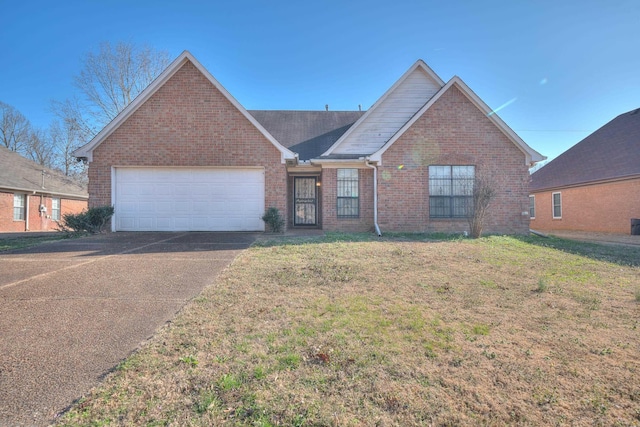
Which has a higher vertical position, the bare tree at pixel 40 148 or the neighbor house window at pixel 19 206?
the bare tree at pixel 40 148

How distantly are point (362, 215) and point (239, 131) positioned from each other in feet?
18.1

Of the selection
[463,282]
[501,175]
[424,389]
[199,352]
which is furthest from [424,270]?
[501,175]

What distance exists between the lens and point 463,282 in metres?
4.93

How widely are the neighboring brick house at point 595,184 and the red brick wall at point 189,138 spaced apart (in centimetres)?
1555

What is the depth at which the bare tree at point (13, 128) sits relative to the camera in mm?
29548

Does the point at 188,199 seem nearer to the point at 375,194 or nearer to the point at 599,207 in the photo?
the point at 375,194

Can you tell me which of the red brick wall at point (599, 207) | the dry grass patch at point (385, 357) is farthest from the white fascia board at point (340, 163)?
the red brick wall at point (599, 207)

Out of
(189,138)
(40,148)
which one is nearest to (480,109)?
(189,138)

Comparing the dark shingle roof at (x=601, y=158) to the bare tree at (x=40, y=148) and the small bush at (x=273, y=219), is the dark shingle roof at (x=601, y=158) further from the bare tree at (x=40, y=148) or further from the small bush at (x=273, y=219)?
the bare tree at (x=40, y=148)

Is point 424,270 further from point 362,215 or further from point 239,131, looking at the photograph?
point 239,131

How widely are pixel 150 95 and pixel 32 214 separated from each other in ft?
44.7

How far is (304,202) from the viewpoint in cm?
1384

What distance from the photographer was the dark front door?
13.8m

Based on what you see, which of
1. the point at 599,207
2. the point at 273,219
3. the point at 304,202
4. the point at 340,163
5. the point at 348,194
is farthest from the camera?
the point at 599,207
